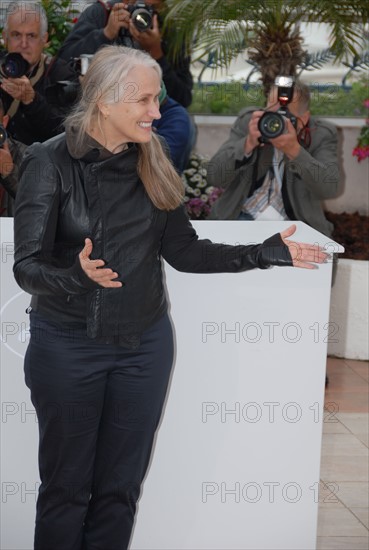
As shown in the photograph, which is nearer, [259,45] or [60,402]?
[60,402]

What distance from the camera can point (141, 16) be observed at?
429cm

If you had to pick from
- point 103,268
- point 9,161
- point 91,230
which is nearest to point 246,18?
point 9,161

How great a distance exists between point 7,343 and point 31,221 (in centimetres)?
66

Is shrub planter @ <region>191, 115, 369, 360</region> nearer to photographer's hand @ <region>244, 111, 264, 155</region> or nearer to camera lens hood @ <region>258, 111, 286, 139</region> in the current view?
photographer's hand @ <region>244, 111, 264, 155</region>

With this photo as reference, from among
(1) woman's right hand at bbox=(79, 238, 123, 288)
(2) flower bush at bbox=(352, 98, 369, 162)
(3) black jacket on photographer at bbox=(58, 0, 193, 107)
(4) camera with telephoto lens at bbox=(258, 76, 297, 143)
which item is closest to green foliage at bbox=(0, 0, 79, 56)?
(3) black jacket on photographer at bbox=(58, 0, 193, 107)

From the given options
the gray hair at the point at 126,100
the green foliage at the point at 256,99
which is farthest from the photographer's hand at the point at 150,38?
the green foliage at the point at 256,99

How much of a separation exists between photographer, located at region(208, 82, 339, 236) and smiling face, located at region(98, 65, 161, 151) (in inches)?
66.8

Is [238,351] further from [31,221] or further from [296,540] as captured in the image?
[31,221]

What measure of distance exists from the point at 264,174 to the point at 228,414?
5.32 ft

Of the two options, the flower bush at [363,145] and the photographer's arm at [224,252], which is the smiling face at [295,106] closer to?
the photographer's arm at [224,252]

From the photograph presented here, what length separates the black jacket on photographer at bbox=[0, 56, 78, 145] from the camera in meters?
3.96

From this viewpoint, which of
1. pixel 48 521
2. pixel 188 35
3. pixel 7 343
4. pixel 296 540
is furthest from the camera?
pixel 188 35

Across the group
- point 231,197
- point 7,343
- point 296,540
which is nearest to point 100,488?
point 7,343

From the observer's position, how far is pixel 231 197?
4.32m
